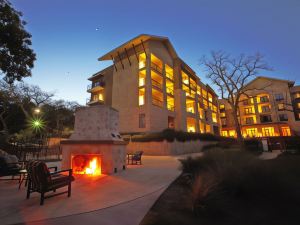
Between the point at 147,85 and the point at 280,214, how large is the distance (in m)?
19.9

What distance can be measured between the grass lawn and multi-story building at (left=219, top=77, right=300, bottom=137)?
3754cm

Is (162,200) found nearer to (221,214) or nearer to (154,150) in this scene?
(221,214)

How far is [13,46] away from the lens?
7.93 meters

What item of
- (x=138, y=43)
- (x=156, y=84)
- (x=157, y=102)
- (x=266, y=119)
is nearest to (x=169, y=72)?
(x=156, y=84)

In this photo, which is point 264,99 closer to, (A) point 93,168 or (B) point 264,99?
(B) point 264,99

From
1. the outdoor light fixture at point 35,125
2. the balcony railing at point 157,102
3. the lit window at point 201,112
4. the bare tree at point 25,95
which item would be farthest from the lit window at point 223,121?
the outdoor light fixture at point 35,125

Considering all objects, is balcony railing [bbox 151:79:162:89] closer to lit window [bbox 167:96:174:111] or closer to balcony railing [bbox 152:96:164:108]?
balcony railing [bbox 152:96:164:108]

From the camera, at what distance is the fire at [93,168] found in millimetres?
7932

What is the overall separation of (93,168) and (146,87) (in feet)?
51.8

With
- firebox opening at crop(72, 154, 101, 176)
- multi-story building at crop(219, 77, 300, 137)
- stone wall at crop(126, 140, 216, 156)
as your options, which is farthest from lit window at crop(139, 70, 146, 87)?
multi-story building at crop(219, 77, 300, 137)

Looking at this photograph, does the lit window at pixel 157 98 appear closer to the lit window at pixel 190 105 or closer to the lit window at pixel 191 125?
the lit window at pixel 190 105

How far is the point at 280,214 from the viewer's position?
3.57m

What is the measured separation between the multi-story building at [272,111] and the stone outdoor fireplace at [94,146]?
123 feet

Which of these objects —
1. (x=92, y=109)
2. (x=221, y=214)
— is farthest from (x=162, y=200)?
(x=92, y=109)
